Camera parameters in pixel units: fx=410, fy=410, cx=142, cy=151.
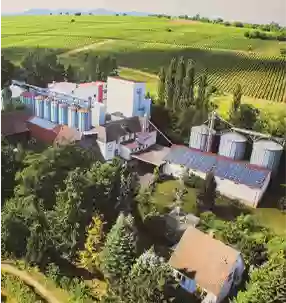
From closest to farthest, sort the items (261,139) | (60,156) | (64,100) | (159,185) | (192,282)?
(192,282), (60,156), (159,185), (261,139), (64,100)

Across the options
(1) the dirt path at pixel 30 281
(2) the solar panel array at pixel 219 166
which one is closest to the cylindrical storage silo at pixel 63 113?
(2) the solar panel array at pixel 219 166

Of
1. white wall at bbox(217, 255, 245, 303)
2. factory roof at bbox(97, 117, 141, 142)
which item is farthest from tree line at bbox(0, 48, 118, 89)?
white wall at bbox(217, 255, 245, 303)

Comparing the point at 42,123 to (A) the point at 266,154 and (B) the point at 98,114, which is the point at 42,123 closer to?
(B) the point at 98,114

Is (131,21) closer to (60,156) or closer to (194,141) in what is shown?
(194,141)

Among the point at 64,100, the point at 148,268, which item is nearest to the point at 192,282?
the point at 148,268

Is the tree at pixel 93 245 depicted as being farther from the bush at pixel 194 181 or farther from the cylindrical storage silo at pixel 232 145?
the cylindrical storage silo at pixel 232 145

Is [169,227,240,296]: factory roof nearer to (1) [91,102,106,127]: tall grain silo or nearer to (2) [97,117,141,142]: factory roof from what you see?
(2) [97,117,141,142]: factory roof
